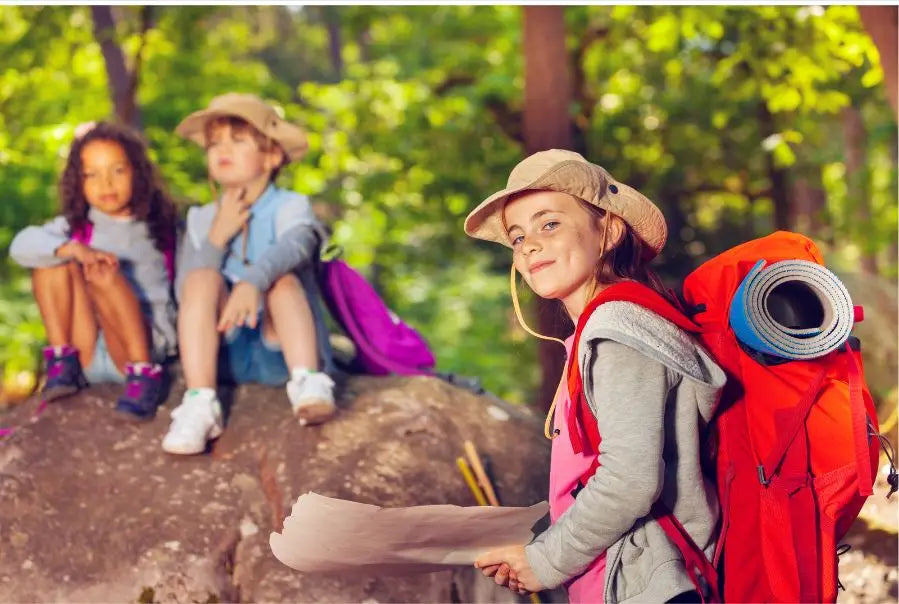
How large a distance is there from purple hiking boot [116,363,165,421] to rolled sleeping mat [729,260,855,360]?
7.64 feet

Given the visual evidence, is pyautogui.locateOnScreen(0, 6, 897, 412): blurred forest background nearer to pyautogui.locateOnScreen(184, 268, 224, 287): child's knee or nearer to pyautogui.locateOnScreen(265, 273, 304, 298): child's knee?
pyautogui.locateOnScreen(265, 273, 304, 298): child's knee

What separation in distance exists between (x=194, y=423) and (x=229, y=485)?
10.6 inches

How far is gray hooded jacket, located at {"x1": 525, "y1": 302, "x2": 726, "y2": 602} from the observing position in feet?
5.89

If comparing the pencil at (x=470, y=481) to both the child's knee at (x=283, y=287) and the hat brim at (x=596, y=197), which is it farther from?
A: the hat brim at (x=596, y=197)

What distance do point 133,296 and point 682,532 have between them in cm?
237

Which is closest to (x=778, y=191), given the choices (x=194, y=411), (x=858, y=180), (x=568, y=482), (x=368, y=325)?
(x=858, y=180)

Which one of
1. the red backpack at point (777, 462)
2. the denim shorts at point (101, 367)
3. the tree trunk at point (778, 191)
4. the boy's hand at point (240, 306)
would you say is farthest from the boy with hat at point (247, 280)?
the tree trunk at point (778, 191)

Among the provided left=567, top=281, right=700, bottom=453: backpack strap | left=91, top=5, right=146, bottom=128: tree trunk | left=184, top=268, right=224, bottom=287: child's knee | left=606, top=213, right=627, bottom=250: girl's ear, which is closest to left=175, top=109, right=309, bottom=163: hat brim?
left=184, top=268, right=224, bottom=287: child's knee

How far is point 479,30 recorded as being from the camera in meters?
8.58

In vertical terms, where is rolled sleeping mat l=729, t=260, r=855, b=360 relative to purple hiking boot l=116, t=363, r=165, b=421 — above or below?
above

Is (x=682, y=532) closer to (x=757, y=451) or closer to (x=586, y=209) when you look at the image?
(x=757, y=451)

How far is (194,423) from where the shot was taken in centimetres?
325

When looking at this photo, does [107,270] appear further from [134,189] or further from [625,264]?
[625,264]

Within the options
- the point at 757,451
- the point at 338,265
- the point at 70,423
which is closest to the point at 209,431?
the point at 70,423
